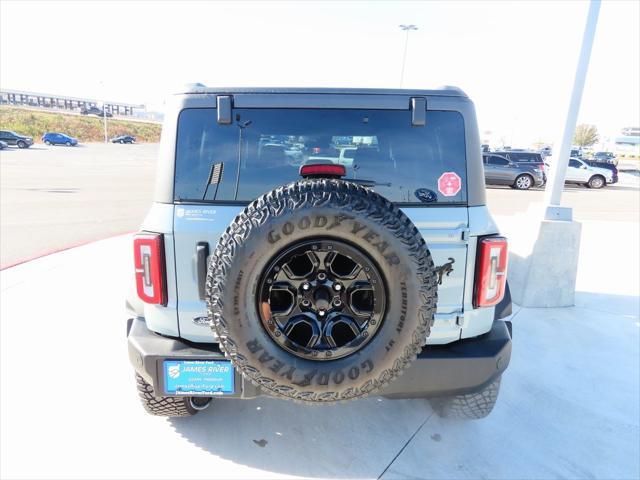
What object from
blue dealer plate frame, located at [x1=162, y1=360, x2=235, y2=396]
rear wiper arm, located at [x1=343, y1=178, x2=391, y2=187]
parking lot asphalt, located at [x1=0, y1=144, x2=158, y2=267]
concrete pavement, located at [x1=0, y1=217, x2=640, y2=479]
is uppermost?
rear wiper arm, located at [x1=343, y1=178, x2=391, y2=187]

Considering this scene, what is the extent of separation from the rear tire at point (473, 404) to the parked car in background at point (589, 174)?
815 inches

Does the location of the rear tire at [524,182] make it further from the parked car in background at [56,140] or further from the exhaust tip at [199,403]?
the parked car in background at [56,140]

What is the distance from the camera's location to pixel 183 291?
203 centimetres

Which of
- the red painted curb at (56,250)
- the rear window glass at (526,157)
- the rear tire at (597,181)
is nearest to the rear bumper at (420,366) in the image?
the red painted curb at (56,250)

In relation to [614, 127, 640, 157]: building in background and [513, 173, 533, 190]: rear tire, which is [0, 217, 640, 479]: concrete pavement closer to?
[513, 173, 533, 190]: rear tire

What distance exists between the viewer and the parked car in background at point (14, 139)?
3319 cm

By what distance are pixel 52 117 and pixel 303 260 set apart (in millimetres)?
68934

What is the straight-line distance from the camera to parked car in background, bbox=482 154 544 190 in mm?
17812

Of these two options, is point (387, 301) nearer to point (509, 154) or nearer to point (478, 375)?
point (478, 375)

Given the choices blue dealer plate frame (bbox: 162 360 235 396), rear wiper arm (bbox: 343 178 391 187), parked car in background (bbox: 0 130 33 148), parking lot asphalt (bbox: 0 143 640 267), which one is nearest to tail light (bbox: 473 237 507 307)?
rear wiper arm (bbox: 343 178 391 187)

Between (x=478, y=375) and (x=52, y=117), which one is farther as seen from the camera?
(x=52, y=117)

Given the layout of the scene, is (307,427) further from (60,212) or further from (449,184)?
(60,212)

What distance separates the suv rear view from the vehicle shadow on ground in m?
0.58

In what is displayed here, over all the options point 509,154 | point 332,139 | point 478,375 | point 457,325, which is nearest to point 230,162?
point 332,139
